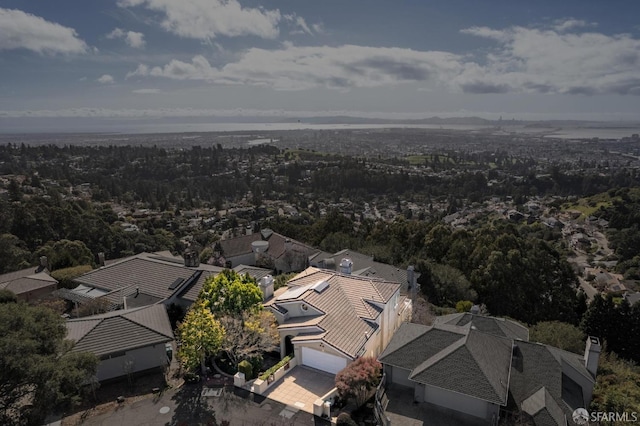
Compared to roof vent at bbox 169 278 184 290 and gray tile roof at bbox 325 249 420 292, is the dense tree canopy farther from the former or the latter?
roof vent at bbox 169 278 184 290

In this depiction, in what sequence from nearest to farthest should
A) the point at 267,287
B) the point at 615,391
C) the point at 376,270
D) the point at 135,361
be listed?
the point at 615,391
the point at 135,361
the point at 267,287
the point at 376,270

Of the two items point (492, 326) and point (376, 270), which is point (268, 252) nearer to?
point (376, 270)

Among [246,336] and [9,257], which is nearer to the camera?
[246,336]

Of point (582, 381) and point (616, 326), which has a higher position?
point (582, 381)

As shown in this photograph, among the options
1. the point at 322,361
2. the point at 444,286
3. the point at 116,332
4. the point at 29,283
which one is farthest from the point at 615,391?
the point at 29,283

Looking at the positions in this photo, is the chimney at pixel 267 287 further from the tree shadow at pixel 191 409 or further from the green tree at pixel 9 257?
the green tree at pixel 9 257
